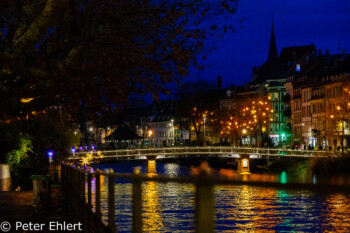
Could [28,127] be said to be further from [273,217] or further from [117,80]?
[117,80]

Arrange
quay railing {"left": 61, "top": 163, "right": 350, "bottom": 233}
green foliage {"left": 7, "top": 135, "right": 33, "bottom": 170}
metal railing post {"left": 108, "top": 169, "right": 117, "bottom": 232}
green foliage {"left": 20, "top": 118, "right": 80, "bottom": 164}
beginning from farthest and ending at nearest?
green foliage {"left": 20, "top": 118, "right": 80, "bottom": 164}
green foliage {"left": 7, "top": 135, "right": 33, "bottom": 170}
metal railing post {"left": 108, "top": 169, "right": 117, "bottom": 232}
quay railing {"left": 61, "top": 163, "right": 350, "bottom": 233}

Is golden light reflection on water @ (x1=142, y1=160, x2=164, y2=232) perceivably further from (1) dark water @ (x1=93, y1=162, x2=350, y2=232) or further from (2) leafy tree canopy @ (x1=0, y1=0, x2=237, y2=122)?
(2) leafy tree canopy @ (x1=0, y1=0, x2=237, y2=122)

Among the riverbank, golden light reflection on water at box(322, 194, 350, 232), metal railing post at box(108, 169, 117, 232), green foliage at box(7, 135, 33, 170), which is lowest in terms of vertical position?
golden light reflection on water at box(322, 194, 350, 232)

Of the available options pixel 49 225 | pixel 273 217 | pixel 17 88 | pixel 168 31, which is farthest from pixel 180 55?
pixel 273 217

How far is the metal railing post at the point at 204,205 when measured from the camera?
521 centimetres

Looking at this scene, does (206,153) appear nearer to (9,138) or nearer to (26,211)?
(9,138)

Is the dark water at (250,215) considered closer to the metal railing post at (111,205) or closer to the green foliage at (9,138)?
the green foliage at (9,138)

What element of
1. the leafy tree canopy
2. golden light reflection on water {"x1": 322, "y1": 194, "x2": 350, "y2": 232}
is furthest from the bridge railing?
the leafy tree canopy

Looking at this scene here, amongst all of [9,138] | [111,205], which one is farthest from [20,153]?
[111,205]

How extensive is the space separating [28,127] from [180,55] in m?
28.8

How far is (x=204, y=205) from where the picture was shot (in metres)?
5.27

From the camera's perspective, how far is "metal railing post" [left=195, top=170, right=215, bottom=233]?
5.21 m

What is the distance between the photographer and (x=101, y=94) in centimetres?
1430

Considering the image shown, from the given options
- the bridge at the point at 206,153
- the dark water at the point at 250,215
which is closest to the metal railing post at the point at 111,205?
the dark water at the point at 250,215
